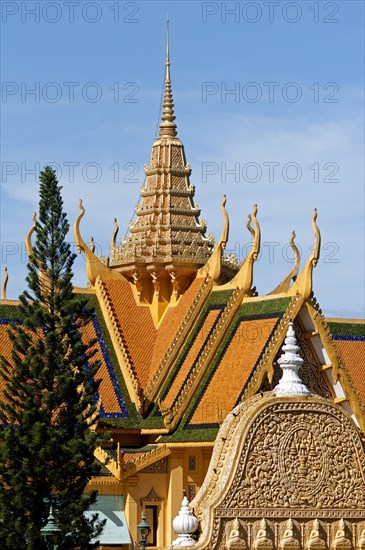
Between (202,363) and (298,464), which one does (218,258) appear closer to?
(202,363)

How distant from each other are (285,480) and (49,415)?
29.2 feet

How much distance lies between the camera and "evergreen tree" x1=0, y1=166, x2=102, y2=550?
97.1ft

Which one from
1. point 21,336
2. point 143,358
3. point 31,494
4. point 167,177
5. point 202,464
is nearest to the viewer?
point 31,494

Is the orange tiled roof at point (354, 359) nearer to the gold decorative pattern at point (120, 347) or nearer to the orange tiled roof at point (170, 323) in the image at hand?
the orange tiled roof at point (170, 323)

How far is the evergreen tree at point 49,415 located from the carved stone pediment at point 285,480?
23.3 feet

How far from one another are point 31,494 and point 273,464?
8096mm

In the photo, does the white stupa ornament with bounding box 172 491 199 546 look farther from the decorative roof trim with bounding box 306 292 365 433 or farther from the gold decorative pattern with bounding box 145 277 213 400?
the gold decorative pattern with bounding box 145 277 213 400

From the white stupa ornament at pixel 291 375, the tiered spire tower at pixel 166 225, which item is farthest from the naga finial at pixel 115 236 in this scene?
the white stupa ornament at pixel 291 375

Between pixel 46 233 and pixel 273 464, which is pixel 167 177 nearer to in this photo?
pixel 46 233

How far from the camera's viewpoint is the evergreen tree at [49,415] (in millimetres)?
29594

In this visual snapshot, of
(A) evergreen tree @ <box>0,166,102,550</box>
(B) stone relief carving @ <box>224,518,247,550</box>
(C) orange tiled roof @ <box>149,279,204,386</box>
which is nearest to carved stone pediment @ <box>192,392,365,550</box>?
(B) stone relief carving @ <box>224,518,247,550</box>

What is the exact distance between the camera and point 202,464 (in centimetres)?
3516

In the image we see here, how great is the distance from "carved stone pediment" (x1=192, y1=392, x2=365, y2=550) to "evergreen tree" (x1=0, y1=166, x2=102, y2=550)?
7.10 meters

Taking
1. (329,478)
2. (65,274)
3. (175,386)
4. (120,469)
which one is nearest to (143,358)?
(175,386)
